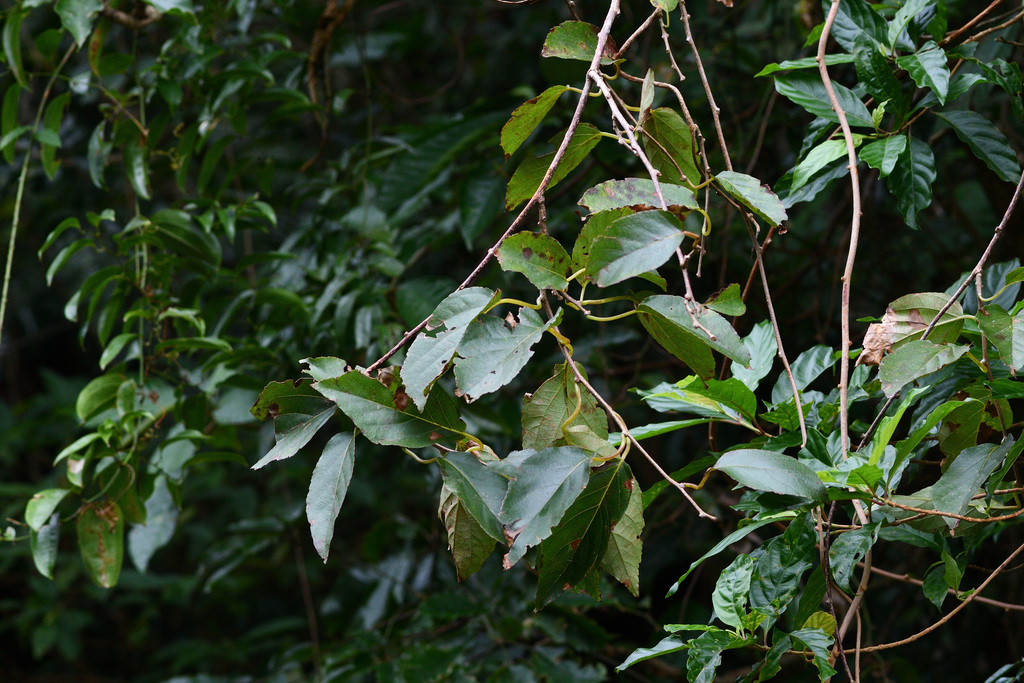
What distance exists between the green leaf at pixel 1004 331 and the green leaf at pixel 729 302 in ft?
0.61

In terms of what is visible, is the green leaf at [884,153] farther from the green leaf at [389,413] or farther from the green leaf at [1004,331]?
the green leaf at [389,413]

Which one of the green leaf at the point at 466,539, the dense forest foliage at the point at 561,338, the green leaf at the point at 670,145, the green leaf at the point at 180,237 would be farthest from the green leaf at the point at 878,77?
the green leaf at the point at 180,237

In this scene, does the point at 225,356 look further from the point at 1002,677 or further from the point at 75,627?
the point at 75,627

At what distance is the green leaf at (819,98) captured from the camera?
0.72m

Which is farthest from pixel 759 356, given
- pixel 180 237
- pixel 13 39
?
pixel 13 39

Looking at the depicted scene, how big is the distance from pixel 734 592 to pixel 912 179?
39 centimetres

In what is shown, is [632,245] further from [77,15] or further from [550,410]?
[77,15]

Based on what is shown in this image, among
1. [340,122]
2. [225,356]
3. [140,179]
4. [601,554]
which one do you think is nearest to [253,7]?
[140,179]

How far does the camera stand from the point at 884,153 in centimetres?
68

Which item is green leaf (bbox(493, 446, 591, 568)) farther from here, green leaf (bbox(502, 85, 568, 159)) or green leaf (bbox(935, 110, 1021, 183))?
green leaf (bbox(935, 110, 1021, 183))

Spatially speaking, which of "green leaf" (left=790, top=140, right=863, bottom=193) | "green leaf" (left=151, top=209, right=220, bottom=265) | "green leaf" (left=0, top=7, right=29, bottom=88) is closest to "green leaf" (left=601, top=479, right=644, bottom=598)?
"green leaf" (left=790, top=140, right=863, bottom=193)

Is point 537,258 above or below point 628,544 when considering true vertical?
above

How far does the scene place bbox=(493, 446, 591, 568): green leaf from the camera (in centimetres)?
44

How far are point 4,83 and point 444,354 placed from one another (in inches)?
66.9
